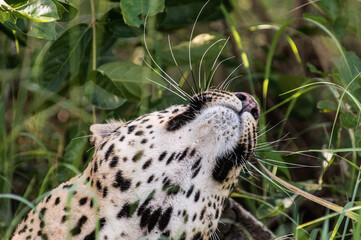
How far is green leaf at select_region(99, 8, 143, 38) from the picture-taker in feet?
10.2

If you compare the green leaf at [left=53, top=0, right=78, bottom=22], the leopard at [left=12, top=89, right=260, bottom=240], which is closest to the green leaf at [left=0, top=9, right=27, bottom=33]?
the green leaf at [left=53, top=0, right=78, bottom=22]

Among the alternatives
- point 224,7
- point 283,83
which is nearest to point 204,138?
point 224,7

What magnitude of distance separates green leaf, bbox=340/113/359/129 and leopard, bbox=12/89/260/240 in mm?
754

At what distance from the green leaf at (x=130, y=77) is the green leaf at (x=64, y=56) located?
0.17 metres

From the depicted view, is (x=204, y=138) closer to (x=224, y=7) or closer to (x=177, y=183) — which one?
(x=177, y=183)

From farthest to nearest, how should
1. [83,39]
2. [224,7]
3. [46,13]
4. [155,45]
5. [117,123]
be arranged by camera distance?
[224,7] → [155,45] → [83,39] → [117,123] → [46,13]

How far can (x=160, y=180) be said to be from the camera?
216cm

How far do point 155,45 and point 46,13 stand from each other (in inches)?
42.0

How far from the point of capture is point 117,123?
2.57 meters

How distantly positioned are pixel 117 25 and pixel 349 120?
4.33ft

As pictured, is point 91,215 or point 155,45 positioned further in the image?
point 155,45

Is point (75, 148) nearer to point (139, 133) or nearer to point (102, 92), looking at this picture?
point (102, 92)

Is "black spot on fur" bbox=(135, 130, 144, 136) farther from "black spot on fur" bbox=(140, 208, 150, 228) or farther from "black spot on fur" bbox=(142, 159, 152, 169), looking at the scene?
"black spot on fur" bbox=(140, 208, 150, 228)

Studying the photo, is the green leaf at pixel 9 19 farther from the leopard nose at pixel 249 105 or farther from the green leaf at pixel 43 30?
the leopard nose at pixel 249 105
